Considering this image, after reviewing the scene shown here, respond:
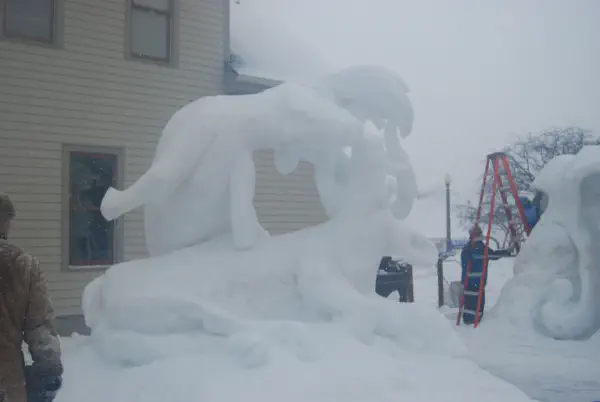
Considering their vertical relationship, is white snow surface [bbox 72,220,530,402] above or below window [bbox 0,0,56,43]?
below

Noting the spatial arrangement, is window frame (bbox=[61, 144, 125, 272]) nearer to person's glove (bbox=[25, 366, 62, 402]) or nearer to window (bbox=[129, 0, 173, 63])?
window (bbox=[129, 0, 173, 63])

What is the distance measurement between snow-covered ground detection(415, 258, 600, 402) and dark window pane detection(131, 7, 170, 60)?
7013 mm

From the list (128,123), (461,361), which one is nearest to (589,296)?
(461,361)

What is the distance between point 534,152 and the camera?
2931cm

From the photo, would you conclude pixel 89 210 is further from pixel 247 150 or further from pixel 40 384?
pixel 40 384

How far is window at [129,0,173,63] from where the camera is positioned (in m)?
11.6

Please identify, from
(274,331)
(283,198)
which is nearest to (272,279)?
(274,331)

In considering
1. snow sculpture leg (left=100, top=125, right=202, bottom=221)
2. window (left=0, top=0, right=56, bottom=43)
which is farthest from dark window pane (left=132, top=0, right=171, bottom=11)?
snow sculpture leg (left=100, top=125, right=202, bottom=221)

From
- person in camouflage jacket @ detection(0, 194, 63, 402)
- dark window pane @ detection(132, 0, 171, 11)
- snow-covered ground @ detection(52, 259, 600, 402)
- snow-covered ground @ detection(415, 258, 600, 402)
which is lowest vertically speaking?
snow-covered ground @ detection(415, 258, 600, 402)

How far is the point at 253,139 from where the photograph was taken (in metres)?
6.01

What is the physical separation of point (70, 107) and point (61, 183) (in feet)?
3.96

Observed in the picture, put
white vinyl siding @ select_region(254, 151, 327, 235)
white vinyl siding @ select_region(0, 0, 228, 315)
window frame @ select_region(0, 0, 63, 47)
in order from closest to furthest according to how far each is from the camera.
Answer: white vinyl siding @ select_region(0, 0, 228, 315) → window frame @ select_region(0, 0, 63, 47) → white vinyl siding @ select_region(254, 151, 327, 235)

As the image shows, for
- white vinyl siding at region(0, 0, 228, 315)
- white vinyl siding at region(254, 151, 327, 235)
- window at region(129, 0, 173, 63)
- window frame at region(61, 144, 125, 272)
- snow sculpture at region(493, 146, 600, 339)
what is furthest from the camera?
white vinyl siding at region(254, 151, 327, 235)

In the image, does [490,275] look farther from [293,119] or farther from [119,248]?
[293,119]
